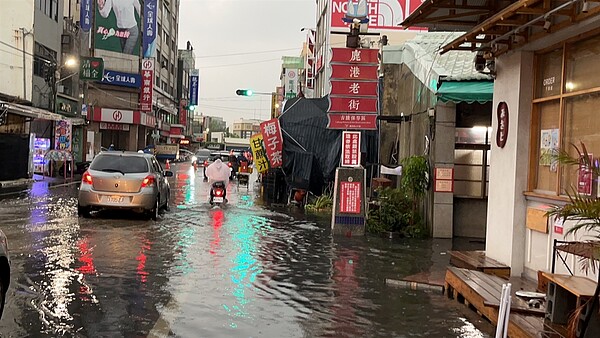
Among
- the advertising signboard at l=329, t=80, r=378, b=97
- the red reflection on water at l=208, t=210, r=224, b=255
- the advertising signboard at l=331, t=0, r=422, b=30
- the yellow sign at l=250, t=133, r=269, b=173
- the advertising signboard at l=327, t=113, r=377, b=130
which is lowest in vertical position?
the red reflection on water at l=208, t=210, r=224, b=255

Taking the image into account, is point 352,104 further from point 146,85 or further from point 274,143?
point 146,85

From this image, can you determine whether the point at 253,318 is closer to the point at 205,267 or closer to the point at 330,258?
the point at 205,267

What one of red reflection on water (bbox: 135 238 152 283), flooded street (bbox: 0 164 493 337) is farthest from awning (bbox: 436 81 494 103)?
red reflection on water (bbox: 135 238 152 283)

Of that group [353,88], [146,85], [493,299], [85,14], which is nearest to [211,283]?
[493,299]

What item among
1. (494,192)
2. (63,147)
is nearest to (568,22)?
(494,192)

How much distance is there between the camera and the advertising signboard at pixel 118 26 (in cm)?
6041

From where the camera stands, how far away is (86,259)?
10391mm

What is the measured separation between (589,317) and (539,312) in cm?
150

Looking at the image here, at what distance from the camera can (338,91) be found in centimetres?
1585

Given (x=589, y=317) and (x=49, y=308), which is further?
(x=49, y=308)

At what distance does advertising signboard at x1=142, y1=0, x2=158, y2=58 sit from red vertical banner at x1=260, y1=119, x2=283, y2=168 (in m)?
44.3

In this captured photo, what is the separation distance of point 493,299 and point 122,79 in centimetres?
6127

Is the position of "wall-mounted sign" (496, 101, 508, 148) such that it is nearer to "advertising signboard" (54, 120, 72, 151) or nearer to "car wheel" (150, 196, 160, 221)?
"car wheel" (150, 196, 160, 221)

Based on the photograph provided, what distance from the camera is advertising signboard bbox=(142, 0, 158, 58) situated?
63906 millimetres
